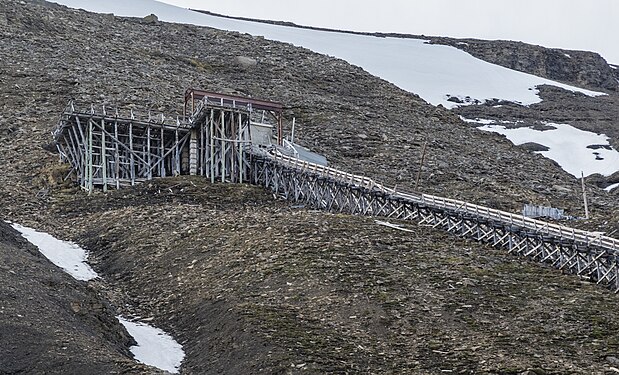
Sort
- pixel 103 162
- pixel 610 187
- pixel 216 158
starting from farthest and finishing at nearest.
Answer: pixel 610 187 < pixel 216 158 < pixel 103 162

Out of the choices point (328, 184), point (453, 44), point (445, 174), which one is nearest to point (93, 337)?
point (328, 184)

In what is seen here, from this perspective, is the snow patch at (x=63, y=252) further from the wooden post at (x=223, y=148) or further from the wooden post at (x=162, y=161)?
the wooden post at (x=223, y=148)

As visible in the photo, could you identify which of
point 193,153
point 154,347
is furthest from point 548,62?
point 154,347

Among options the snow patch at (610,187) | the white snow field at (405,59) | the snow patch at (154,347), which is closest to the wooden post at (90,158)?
the snow patch at (154,347)

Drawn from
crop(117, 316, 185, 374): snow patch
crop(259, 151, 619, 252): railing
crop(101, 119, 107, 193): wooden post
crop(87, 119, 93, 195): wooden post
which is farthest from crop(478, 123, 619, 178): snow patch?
crop(117, 316, 185, 374): snow patch

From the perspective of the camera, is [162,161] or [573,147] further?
[573,147]

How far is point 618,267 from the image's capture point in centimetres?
2861

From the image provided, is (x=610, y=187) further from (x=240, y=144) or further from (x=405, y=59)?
(x=405, y=59)

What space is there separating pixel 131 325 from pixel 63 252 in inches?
340

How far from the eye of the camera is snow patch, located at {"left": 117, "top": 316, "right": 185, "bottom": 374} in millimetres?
21891

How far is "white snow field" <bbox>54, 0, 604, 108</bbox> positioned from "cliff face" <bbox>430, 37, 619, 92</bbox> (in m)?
4.35

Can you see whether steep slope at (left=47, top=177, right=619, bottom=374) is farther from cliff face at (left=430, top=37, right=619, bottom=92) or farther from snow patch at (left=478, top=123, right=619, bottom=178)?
cliff face at (left=430, top=37, right=619, bottom=92)

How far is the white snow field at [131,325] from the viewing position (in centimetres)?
2217

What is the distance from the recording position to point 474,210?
3541 cm
